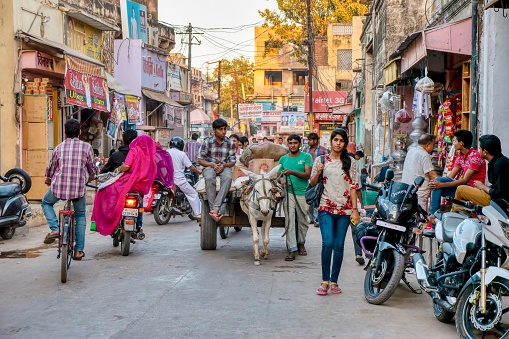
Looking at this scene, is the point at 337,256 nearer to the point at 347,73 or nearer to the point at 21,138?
the point at 21,138

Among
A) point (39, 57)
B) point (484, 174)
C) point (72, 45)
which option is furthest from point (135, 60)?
point (484, 174)

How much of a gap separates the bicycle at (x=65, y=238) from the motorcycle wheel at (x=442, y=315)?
434cm

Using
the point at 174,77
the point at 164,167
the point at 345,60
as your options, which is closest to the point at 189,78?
the point at 174,77

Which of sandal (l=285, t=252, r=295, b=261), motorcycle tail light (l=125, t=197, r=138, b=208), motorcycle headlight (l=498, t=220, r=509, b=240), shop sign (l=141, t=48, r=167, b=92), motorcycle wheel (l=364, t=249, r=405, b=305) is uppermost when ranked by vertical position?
shop sign (l=141, t=48, r=167, b=92)

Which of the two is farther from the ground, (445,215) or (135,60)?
(135,60)

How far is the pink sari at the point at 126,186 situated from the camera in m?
10.7

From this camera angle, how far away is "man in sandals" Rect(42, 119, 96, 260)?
927cm

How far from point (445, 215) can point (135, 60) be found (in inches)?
1015

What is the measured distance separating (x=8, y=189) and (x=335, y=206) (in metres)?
6.86

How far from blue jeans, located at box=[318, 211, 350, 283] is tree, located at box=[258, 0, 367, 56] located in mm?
37778

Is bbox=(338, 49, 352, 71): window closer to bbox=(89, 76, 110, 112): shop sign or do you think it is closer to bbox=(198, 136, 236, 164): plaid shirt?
bbox=(89, 76, 110, 112): shop sign

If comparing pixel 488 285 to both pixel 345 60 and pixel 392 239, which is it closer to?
pixel 392 239

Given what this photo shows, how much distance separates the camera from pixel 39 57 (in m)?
18.5

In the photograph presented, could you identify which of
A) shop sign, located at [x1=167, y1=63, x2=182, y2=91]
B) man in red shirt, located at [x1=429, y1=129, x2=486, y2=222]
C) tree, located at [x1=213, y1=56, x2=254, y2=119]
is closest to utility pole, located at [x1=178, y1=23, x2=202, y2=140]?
shop sign, located at [x1=167, y1=63, x2=182, y2=91]
